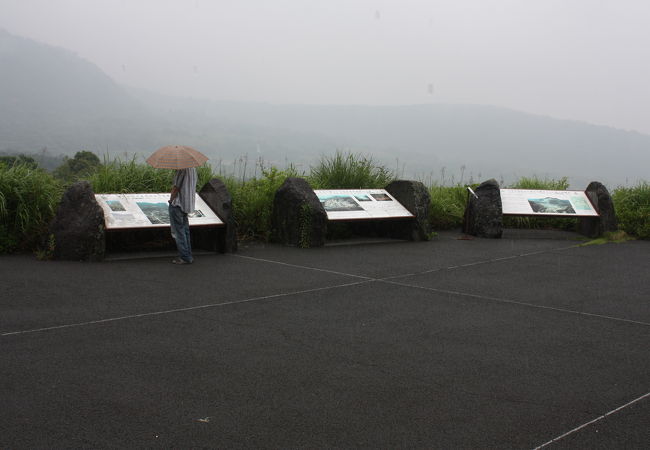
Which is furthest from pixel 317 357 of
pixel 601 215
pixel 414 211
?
pixel 601 215

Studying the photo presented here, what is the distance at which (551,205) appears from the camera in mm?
13008

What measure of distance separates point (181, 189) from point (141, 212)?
0.97 m

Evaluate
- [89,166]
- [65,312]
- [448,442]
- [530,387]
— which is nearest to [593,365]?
[530,387]

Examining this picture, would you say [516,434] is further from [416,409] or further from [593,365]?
[593,365]

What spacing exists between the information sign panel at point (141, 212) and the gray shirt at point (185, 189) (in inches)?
21.7

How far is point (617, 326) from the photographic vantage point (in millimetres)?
6266

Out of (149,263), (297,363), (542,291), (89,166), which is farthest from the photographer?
(89,166)

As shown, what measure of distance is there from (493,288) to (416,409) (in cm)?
407

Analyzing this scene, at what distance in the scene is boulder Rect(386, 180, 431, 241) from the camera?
39.2 ft

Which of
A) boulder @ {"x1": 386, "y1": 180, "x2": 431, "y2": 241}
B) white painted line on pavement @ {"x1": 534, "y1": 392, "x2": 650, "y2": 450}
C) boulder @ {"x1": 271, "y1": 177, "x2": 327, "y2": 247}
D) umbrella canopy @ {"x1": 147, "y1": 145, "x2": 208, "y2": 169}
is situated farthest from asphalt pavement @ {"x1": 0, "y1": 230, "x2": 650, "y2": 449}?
boulder @ {"x1": 386, "y1": 180, "x2": 431, "y2": 241}

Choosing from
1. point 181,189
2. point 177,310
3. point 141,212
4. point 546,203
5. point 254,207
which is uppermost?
point 546,203

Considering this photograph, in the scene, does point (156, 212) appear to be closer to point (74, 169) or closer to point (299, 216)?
point (299, 216)

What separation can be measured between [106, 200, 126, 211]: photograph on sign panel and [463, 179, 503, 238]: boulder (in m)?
6.71

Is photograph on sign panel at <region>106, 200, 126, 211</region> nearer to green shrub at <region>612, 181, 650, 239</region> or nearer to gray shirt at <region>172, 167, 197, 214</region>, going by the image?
gray shirt at <region>172, 167, 197, 214</region>
